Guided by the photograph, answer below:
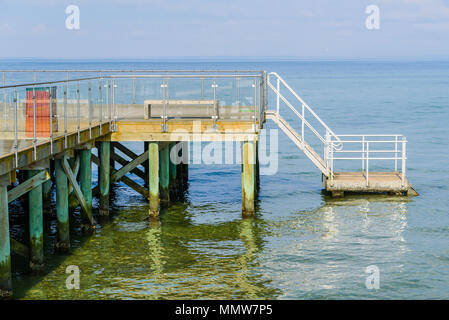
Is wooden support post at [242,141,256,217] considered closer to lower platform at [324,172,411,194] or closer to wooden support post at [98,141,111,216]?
wooden support post at [98,141,111,216]

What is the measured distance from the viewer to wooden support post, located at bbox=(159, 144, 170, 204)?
2166cm

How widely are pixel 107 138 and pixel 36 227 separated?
5182mm

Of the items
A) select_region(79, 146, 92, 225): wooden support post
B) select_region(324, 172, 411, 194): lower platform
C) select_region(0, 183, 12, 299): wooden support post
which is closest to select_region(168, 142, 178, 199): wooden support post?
select_region(324, 172, 411, 194): lower platform

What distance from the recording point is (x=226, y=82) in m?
21.1

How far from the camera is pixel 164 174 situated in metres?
21.9

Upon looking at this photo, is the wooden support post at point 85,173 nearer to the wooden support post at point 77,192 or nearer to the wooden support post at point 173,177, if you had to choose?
the wooden support post at point 77,192

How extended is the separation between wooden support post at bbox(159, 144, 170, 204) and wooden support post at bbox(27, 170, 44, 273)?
6.89 m

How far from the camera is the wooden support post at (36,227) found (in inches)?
570

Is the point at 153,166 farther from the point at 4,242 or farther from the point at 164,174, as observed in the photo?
the point at 4,242

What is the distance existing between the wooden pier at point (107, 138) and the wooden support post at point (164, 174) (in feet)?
0.10

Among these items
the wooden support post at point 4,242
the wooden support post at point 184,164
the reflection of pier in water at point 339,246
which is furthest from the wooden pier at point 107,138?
the reflection of pier in water at point 339,246

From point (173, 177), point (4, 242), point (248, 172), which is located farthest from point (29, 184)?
point (173, 177)
